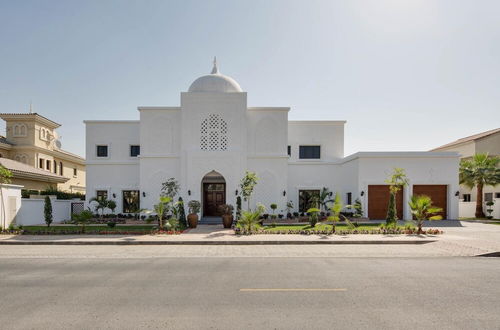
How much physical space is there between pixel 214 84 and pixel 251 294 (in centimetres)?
2160

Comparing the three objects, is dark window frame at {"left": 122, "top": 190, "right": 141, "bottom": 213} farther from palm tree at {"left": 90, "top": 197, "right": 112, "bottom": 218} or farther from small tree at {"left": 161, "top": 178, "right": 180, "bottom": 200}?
small tree at {"left": 161, "top": 178, "right": 180, "bottom": 200}

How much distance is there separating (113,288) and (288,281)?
4122 millimetres

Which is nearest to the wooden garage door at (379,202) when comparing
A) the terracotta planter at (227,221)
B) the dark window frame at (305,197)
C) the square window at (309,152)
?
the dark window frame at (305,197)

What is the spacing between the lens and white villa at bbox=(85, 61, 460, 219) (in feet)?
76.0

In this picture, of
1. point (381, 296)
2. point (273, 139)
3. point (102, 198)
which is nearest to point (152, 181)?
point (102, 198)

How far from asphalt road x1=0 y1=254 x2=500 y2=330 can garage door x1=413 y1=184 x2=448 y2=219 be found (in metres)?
14.5

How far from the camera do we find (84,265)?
9.44 metres

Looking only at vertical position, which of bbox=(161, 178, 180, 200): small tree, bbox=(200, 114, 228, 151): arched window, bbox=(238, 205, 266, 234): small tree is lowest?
bbox=(238, 205, 266, 234): small tree

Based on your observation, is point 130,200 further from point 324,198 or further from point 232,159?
point 324,198

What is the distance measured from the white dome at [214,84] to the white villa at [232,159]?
85 mm

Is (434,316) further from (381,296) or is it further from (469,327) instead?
(381,296)

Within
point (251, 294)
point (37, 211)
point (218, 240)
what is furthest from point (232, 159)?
point (251, 294)

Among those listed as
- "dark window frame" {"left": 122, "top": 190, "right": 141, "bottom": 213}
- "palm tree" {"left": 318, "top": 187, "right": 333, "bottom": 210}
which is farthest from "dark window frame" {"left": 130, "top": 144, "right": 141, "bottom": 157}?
"palm tree" {"left": 318, "top": 187, "right": 333, "bottom": 210}

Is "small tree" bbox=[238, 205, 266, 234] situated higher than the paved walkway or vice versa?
"small tree" bbox=[238, 205, 266, 234]
